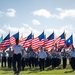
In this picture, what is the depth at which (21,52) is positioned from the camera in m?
14.6

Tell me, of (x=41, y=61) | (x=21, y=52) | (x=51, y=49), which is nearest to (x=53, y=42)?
(x=51, y=49)

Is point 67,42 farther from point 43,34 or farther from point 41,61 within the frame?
point 41,61

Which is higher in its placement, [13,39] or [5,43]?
[13,39]

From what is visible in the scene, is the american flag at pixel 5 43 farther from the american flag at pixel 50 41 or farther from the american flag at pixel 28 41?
the american flag at pixel 50 41

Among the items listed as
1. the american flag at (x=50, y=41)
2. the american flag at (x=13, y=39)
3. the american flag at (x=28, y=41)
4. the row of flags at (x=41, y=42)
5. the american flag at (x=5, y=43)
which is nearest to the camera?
the row of flags at (x=41, y=42)

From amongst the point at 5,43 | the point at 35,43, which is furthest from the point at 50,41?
the point at 5,43

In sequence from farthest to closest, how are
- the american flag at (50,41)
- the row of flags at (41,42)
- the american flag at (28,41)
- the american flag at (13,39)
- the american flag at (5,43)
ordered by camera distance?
the american flag at (28,41) < the american flag at (5,43) < the american flag at (13,39) < the american flag at (50,41) < the row of flags at (41,42)

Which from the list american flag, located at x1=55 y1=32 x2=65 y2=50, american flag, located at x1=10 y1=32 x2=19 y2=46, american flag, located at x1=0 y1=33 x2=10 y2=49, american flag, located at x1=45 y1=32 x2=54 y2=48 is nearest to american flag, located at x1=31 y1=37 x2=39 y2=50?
american flag, located at x1=45 y1=32 x2=54 y2=48

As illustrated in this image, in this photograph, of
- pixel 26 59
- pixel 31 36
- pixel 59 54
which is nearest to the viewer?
pixel 59 54

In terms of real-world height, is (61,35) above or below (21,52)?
above

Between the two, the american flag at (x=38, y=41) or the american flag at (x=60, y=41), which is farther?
the american flag at (x=38, y=41)

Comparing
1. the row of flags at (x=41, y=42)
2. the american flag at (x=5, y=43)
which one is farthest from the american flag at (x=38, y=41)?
the american flag at (x=5, y=43)

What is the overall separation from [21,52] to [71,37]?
16.5 meters

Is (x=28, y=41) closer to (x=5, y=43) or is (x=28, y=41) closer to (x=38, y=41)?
(x=38, y=41)
